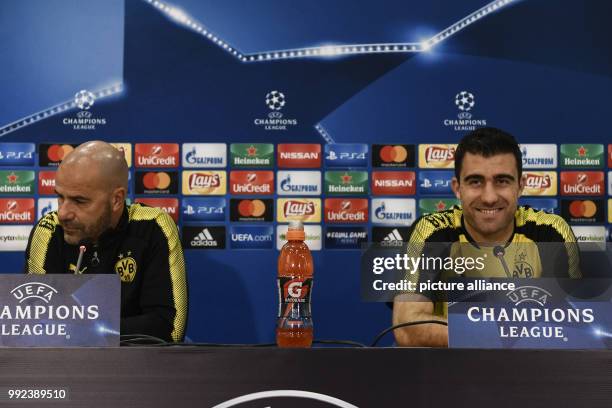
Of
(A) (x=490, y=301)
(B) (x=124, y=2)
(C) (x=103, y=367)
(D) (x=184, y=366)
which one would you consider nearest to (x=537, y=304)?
(A) (x=490, y=301)

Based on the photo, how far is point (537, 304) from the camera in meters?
1.10

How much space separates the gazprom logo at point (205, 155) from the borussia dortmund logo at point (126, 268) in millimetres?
869

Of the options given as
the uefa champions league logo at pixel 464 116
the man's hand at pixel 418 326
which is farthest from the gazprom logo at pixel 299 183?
the man's hand at pixel 418 326

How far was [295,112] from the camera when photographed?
2.92 meters

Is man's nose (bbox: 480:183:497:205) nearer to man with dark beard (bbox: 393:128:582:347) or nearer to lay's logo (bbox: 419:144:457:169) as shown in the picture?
man with dark beard (bbox: 393:128:582:347)

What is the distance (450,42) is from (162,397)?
225 centimetres

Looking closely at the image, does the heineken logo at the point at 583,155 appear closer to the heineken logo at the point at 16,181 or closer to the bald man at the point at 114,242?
the bald man at the point at 114,242

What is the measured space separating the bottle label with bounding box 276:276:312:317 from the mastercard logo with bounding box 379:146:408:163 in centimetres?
159

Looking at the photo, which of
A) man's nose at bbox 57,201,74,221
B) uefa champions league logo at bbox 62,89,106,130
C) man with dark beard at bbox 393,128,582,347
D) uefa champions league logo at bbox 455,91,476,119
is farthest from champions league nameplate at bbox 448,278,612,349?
uefa champions league logo at bbox 62,89,106,130

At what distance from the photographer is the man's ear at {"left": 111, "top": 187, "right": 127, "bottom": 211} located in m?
2.12

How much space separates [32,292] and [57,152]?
1.92 m

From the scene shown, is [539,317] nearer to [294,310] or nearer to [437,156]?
[294,310]

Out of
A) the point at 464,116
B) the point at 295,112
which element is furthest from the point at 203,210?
the point at 464,116

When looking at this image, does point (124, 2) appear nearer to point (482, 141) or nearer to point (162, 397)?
point (482, 141)
